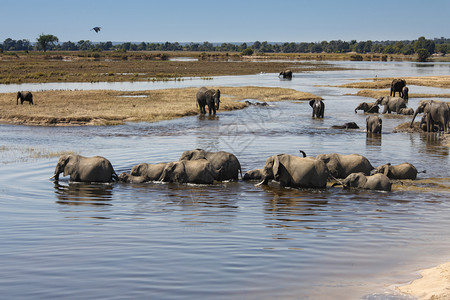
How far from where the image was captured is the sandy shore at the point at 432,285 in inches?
273

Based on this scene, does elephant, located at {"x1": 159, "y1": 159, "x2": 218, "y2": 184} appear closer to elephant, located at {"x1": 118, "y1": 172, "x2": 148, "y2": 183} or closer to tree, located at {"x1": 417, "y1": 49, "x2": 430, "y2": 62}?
elephant, located at {"x1": 118, "y1": 172, "x2": 148, "y2": 183}

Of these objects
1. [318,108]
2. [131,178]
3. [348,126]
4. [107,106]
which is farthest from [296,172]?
[107,106]

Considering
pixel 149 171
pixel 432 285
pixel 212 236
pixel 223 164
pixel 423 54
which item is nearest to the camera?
pixel 432 285

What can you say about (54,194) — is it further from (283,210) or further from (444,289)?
(444,289)

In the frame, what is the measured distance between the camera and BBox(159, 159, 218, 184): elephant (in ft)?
50.4

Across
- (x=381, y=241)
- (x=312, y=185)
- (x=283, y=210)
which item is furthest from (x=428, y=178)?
(x=381, y=241)

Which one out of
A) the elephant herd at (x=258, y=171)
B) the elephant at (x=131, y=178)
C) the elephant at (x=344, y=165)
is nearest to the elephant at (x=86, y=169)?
the elephant herd at (x=258, y=171)

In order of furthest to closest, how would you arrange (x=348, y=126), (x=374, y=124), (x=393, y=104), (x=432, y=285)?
(x=393, y=104) < (x=348, y=126) < (x=374, y=124) < (x=432, y=285)

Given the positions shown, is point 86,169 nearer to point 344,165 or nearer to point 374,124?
point 344,165

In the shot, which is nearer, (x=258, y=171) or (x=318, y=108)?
(x=258, y=171)

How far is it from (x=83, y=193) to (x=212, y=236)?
227 inches

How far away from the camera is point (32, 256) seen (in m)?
8.89

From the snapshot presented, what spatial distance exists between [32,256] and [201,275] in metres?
2.91

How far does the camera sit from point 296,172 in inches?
590
